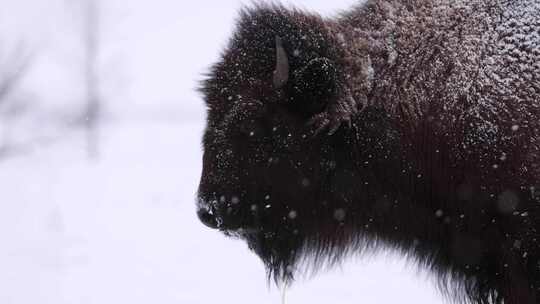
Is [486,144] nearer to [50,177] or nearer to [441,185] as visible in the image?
[441,185]

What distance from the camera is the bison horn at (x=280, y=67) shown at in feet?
8.69

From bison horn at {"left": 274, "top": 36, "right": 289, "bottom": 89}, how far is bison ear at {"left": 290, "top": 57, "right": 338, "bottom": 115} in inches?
2.0

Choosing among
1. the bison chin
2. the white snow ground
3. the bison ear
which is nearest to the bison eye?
the bison ear

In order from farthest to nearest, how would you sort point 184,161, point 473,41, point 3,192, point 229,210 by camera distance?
point 184,161
point 3,192
point 229,210
point 473,41

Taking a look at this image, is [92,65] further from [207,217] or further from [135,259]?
[207,217]

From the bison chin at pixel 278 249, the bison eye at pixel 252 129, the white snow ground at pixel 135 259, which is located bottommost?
the white snow ground at pixel 135 259

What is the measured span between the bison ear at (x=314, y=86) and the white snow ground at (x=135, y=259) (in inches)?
35.8

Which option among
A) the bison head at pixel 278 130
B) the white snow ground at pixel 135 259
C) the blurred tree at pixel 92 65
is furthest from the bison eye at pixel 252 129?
the blurred tree at pixel 92 65

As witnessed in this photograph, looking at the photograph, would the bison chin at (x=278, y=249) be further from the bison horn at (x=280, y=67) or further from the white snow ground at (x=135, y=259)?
the bison horn at (x=280, y=67)

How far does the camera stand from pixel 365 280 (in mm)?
5996

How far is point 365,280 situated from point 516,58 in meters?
3.72

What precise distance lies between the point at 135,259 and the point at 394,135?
4.82m

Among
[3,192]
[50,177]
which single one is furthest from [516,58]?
[50,177]

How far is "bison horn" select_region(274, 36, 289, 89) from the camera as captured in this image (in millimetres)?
2648
